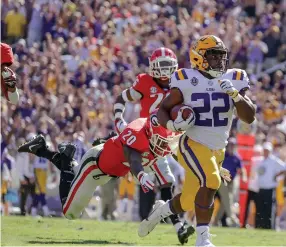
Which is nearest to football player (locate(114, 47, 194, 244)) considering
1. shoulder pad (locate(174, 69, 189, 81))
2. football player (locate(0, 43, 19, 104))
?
football player (locate(0, 43, 19, 104))

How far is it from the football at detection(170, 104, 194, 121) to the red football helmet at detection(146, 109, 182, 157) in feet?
2.81

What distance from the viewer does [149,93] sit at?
10602mm

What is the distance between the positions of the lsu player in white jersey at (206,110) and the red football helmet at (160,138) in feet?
2.98

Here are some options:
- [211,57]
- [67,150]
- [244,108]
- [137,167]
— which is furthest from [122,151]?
[244,108]

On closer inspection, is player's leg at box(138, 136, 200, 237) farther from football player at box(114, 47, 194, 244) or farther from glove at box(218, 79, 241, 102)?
football player at box(114, 47, 194, 244)

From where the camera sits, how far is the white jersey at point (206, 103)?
8.42 m

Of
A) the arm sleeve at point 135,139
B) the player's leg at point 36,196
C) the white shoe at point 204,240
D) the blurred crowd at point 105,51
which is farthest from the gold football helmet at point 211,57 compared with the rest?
the blurred crowd at point 105,51

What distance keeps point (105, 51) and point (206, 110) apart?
35.0 feet

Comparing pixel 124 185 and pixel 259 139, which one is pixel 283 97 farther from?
pixel 124 185

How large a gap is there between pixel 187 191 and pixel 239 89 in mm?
945

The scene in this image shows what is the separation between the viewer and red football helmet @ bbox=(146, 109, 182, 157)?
9492 mm

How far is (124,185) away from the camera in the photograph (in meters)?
16.0

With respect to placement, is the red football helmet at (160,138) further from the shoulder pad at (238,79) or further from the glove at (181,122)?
the shoulder pad at (238,79)

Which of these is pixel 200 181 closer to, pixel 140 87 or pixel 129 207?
pixel 140 87
